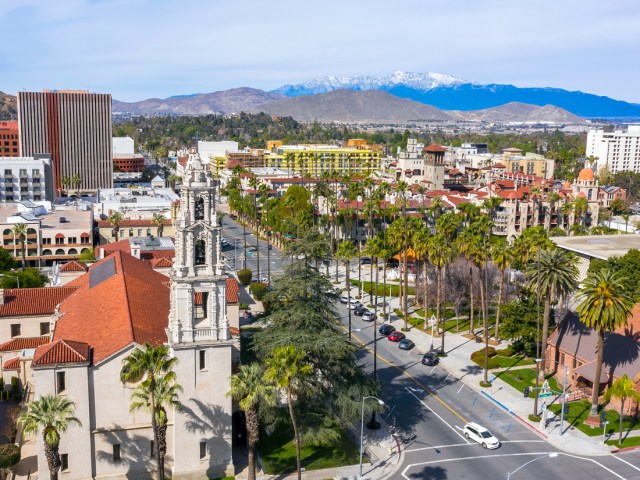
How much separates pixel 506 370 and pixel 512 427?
46.2ft

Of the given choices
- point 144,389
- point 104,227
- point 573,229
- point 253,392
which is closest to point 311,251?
point 253,392

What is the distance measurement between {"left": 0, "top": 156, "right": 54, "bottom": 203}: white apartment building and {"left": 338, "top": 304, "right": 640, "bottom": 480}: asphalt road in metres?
128

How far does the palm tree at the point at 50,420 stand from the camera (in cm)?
4228

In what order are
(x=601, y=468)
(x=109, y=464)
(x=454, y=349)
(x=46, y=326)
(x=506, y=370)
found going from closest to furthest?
(x=109, y=464), (x=601, y=468), (x=46, y=326), (x=506, y=370), (x=454, y=349)

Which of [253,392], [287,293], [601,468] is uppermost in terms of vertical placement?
[287,293]

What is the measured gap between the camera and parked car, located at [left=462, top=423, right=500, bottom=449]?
5606cm

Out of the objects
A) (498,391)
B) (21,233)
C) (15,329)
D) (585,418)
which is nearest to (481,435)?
(585,418)

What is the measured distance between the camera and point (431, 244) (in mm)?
A: 85375

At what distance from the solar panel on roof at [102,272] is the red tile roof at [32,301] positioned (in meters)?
3.42

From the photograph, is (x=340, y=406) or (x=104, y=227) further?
(x=104, y=227)

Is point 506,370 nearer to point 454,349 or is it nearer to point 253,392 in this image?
point 454,349

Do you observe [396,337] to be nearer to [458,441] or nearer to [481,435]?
[458,441]

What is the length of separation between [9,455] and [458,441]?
3516 cm

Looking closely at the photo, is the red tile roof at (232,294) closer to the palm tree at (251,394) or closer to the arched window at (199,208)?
the arched window at (199,208)
